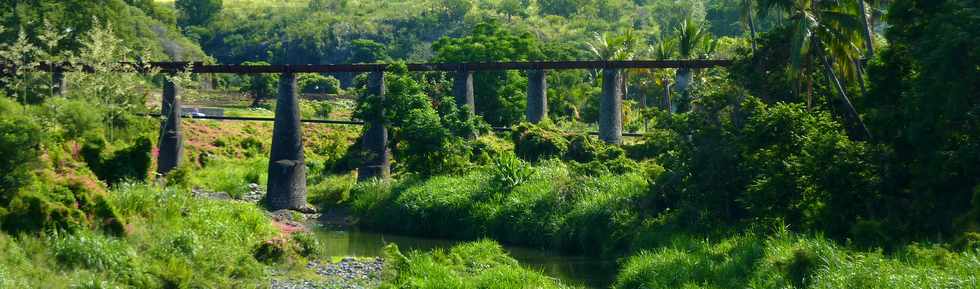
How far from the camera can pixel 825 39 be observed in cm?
3391

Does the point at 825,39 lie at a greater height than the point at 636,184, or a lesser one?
greater

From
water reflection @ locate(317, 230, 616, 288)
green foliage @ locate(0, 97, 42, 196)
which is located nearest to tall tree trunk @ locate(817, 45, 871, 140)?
water reflection @ locate(317, 230, 616, 288)

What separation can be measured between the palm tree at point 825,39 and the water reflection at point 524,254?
7193 mm

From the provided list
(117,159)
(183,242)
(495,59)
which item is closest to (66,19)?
(495,59)

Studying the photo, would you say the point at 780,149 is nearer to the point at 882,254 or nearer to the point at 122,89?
the point at 882,254

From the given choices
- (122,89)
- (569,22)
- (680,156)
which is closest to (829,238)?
(680,156)

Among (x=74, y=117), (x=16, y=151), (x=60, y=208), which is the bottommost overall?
(x=60, y=208)

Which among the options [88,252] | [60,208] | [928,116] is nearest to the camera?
[88,252]

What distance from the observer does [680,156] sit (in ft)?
115

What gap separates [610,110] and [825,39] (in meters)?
18.7

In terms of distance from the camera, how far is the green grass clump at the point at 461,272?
1119 inches

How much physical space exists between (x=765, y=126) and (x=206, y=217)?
47.9 ft

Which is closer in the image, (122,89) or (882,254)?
(882,254)

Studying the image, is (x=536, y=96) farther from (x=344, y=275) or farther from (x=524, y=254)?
(x=344, y=275)
